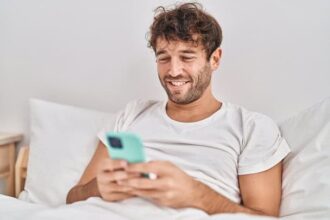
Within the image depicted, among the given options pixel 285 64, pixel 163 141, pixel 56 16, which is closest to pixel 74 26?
pixel 56 16

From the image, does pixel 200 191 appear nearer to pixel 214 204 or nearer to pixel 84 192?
pixel 214 204

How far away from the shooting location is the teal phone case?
2.40 ft

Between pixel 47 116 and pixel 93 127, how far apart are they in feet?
0.66

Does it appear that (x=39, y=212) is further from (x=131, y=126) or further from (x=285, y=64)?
(x=285, y=64)

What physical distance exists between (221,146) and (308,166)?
222 mm

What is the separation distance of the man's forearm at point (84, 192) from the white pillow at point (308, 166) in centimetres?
48

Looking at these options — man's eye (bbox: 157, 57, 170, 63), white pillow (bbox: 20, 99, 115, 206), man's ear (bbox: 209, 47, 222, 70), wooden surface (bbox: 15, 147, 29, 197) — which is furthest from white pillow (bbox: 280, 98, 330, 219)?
wooden surface (bbox: 15, 147, 29, 197)

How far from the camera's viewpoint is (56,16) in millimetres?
1579

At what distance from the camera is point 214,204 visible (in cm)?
94

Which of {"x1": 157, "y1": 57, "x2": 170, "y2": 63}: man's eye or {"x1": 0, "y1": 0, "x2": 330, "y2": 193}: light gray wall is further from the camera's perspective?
{"x1": 0, "y1": 0, "x2": 330, "y2": 193}: light gray wall

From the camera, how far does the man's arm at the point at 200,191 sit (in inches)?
32.2

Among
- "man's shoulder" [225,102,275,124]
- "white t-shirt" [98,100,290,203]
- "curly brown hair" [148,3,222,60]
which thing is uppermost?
"curly brown hair" [148,3,222,60]

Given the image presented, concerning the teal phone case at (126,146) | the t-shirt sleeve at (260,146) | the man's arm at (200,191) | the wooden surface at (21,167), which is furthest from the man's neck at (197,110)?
the wooden surface at (21,167)

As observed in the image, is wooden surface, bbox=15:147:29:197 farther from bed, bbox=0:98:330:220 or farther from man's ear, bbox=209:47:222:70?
man's ear, bbox=209:47:222:70
